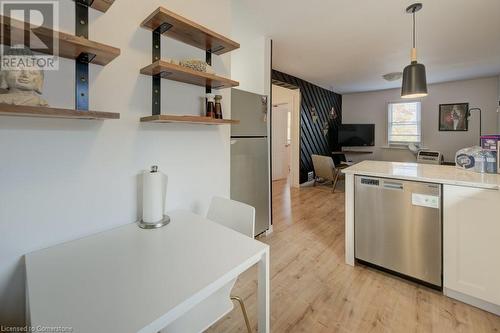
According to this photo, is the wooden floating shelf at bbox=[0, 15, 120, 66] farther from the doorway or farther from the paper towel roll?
the doorway

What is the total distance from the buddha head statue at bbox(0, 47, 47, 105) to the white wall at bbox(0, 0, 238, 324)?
179 millimetres

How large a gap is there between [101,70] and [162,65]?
0.31 m

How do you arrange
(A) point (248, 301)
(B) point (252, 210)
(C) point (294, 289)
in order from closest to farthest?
(B) point (252, 210) → (A) point (248, 301) → (C) point (294, 289)

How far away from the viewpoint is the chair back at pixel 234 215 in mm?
1324

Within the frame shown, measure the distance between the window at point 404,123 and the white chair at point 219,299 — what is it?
6224 mm

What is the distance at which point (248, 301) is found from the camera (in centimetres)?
173

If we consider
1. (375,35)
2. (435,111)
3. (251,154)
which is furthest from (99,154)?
(435,111)

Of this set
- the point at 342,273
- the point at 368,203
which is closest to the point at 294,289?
the point at 342,273

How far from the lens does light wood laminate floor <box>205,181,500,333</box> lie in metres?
1.50

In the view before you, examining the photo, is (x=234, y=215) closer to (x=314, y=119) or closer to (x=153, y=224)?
(x=153, y=224)

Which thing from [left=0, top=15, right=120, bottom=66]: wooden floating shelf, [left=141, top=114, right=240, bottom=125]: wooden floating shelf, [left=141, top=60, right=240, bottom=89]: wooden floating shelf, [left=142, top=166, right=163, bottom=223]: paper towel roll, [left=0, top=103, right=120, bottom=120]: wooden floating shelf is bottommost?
[left=142, top=166, right=163, bottom=223]: paper towel roll

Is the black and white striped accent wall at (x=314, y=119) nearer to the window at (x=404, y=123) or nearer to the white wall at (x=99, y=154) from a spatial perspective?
the window at (x=404, y=123)

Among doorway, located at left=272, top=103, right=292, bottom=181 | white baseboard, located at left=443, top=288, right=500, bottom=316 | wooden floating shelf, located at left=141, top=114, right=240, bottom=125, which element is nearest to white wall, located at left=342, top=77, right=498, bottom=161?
doorway, located at left=272, top=103, right=292, bottom=181

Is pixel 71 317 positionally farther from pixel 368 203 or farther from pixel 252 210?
pixel 368 203
